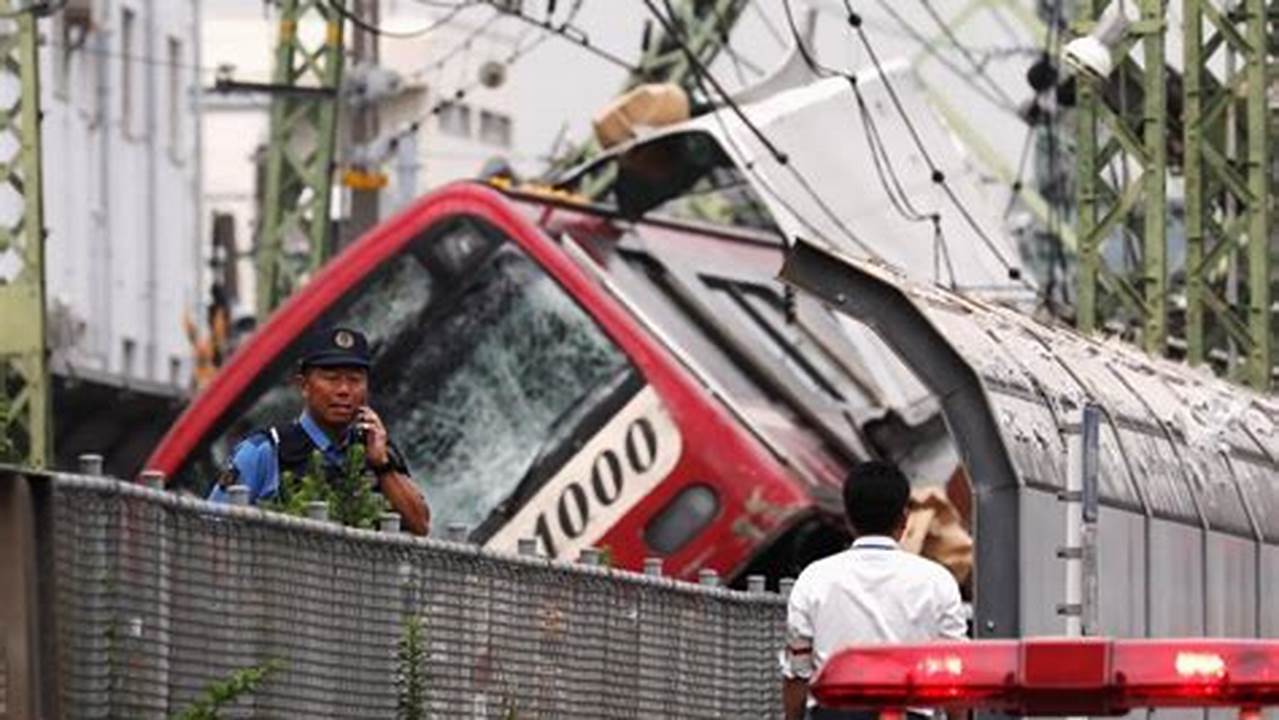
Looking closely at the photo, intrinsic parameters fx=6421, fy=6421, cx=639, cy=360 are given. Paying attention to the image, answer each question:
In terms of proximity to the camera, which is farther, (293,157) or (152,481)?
(293,157)

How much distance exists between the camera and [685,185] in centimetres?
3872

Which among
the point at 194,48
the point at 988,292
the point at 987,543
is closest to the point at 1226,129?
the point at 988,292

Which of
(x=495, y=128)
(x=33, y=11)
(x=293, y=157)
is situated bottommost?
(x=33, y=11)

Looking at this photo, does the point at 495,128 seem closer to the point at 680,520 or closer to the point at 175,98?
the point at 175,98

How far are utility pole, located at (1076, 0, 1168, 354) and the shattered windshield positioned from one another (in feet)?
10.5

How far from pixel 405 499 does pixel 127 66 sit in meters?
56.5

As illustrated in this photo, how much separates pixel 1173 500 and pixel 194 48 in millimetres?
56479

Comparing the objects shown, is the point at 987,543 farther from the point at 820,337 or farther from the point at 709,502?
the point at 820,337

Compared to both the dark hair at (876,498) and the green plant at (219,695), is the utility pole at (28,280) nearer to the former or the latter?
the dark hair at (876,498)

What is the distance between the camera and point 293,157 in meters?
51.2

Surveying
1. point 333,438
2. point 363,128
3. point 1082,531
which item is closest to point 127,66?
point 363,128

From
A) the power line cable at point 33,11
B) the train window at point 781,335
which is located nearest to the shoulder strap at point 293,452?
the power line cable at point 33,11

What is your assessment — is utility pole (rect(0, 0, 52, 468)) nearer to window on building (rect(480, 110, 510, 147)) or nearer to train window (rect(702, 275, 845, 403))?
train window (rect(702, 275, 845, 403))

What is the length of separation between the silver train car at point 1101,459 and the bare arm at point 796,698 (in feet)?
12.0
